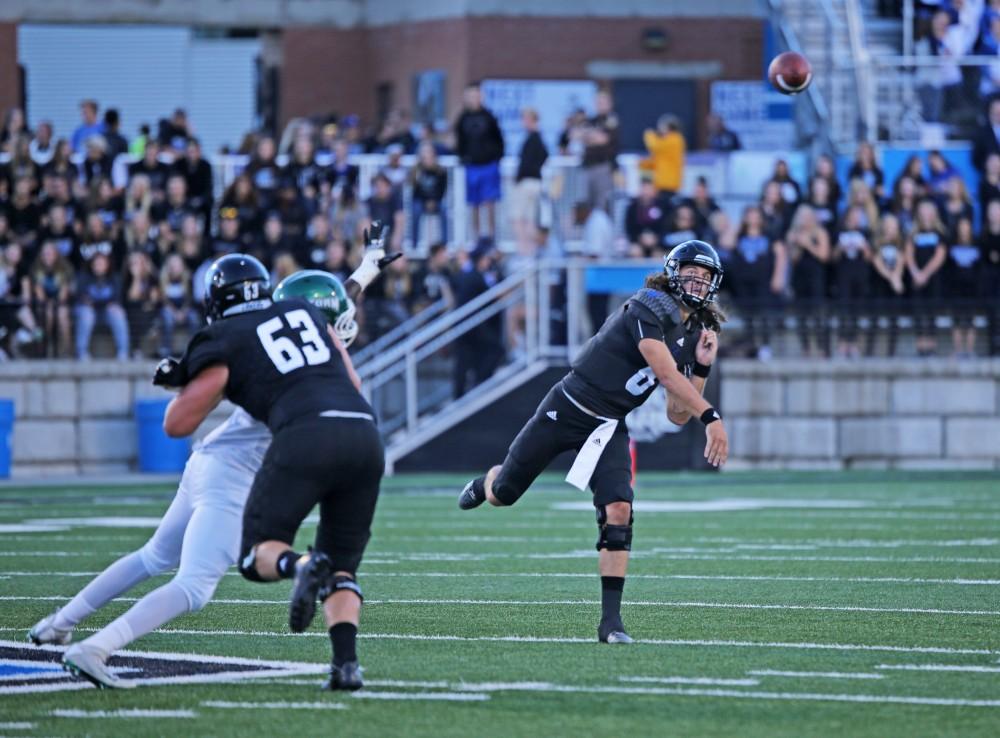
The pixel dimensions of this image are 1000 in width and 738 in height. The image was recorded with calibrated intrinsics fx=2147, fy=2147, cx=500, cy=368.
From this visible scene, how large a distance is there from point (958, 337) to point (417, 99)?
36.0 ft

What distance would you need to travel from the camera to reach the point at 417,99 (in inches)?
1204

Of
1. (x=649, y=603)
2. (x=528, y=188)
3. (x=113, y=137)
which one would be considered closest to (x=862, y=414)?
(x=528, y=188)

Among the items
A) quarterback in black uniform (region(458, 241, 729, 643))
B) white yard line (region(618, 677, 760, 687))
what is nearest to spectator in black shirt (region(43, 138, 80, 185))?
quarterback in black uniform (region(458, 241, 729, 643))

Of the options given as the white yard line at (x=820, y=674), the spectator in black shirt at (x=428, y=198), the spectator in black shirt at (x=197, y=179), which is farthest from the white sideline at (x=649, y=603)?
the spectator in black shirt at (x=428, y=198)

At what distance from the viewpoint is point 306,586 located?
6945 millimetres

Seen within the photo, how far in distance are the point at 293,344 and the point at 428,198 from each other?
1510 cm

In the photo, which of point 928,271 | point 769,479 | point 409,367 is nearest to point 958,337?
point 928,271

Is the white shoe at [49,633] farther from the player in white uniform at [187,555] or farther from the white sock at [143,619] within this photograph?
the white sock at [143,619]

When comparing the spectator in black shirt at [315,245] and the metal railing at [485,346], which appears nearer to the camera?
the spectator in black shirt at [315,245]

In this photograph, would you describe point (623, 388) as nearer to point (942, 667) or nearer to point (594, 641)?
point (594, 641)

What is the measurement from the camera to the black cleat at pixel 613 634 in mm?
8688

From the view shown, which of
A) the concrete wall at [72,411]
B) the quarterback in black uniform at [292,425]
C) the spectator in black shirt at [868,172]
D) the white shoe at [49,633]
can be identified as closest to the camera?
the quarterback in black uniform at [292,425]

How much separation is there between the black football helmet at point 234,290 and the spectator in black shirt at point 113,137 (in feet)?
49.9

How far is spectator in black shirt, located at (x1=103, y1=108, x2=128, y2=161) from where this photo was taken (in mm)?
22734
